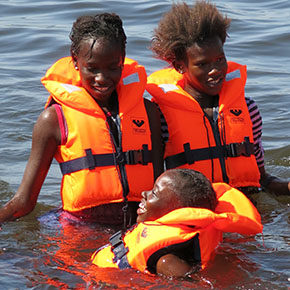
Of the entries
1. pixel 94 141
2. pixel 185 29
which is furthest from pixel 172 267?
pixel 185 29

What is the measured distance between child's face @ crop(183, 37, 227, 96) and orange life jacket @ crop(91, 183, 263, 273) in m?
1.20

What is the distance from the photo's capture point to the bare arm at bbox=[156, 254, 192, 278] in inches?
180

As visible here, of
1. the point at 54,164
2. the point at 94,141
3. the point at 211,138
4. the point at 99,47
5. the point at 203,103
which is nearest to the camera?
the point at 99,47

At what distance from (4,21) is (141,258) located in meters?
9.63

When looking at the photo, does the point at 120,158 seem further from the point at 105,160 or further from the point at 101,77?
the point at 101,77

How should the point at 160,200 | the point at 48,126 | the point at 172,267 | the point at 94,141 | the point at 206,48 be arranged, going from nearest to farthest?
the point at 172,267
the point at 160,200
the point at 48,126
the point at 94,141
the point at 206,48

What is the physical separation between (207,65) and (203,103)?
1.29 feet

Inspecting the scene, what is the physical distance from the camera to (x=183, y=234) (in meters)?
4.60

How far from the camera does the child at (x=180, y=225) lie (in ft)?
15.0

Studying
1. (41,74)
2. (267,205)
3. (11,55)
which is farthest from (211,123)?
(11,55)

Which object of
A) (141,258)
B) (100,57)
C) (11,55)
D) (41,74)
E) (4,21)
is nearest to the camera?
(141,258)

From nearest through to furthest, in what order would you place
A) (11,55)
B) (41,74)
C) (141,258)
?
(141,258)
(41,74)
(11,55)

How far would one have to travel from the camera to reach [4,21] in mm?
13430

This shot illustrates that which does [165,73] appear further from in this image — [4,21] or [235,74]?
[4,21]
